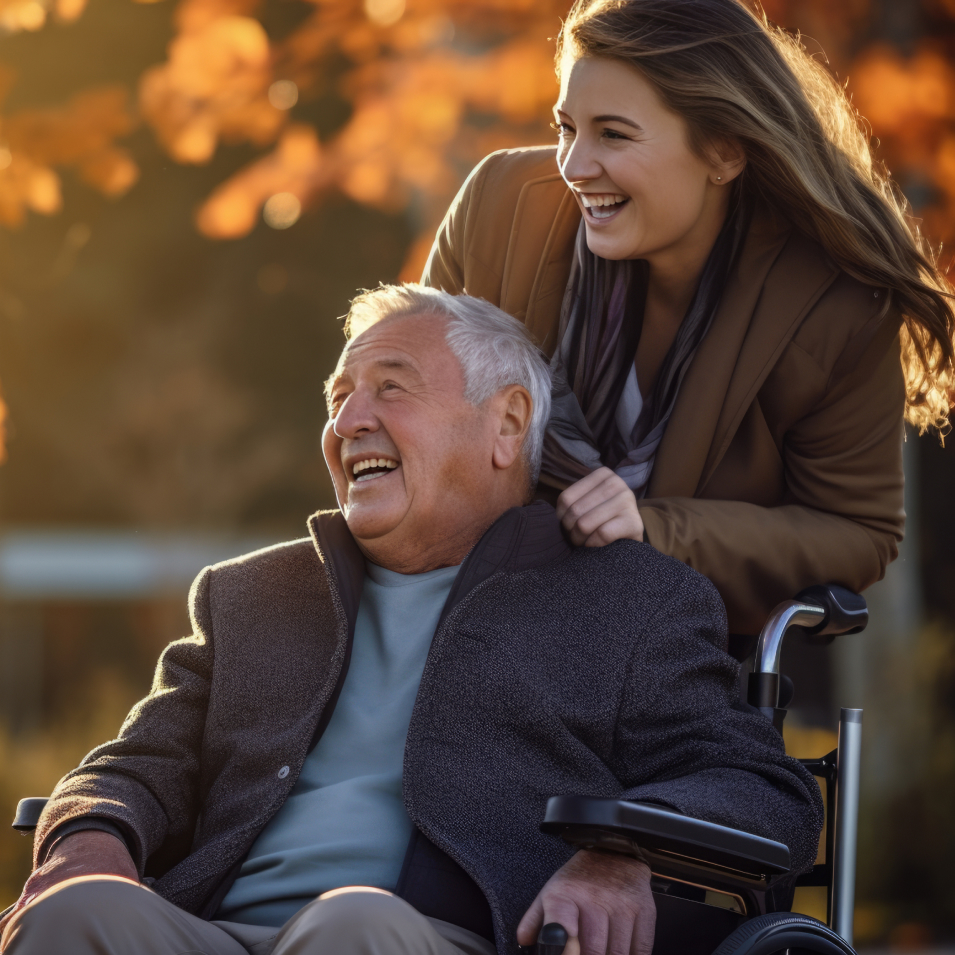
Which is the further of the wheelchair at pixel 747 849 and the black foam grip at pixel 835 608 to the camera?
the black foam grip at pixel 835 608

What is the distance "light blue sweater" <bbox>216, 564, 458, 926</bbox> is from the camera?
2264 mm

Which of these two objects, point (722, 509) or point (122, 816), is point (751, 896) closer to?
point (722, 509)

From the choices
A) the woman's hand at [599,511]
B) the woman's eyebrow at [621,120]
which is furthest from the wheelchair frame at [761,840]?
the woman's eyebrow at [621,120]

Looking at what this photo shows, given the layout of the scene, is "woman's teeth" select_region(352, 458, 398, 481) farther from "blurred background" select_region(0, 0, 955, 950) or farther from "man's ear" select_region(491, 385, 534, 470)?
"blurred background" select_region(0, 0, 955, 950)

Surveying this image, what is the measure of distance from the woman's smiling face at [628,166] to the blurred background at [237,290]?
165 centimetres

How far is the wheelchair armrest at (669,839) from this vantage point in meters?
1.87

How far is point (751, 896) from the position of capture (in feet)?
7.41

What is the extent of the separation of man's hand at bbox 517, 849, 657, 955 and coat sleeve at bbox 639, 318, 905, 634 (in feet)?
2.21

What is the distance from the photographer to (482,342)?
8.70ft

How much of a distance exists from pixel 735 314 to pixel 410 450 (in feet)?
2.26

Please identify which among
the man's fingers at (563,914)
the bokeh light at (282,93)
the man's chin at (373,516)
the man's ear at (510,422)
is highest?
the bokeh light at (282,93)

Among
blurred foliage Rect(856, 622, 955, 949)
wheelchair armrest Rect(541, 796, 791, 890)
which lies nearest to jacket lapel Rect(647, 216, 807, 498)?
wheelchair armrest Rect(541, 796, 791, 890)

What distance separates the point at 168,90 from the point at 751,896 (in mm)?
4158

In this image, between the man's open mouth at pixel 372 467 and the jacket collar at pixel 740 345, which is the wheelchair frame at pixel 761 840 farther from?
the man's open mouth at pixel 372 467
